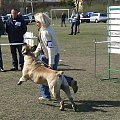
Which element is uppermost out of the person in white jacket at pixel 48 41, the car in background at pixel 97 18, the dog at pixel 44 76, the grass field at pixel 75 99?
the person in white jacket at pixel 48 41

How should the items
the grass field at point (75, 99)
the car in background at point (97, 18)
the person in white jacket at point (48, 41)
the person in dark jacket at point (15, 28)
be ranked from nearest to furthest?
1. the grass field at point (75, 99)
2. the person in white jacket at point (48, 41)
3. the person in dark jacket at point (15, 28)
4. the car in background at point (97, 18)

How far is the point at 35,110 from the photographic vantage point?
27.2 ft

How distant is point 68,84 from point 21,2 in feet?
273

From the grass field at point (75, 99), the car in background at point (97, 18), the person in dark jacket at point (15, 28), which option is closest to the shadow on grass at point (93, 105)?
the grass field at point (75, 99)

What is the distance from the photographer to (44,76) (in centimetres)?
811

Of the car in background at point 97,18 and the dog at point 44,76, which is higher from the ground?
the dog at point 44,76

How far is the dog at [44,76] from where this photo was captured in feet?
26.0

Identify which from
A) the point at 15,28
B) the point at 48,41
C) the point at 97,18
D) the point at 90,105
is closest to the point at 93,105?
the point at 90,105

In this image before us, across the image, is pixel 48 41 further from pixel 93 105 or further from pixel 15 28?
pixel 15 28

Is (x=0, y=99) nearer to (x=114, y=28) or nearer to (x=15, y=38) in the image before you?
(x=114, y=28)

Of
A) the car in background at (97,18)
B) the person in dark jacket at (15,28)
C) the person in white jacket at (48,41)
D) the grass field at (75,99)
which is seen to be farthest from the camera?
the car in background at (97,18)

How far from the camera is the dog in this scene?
26.0 ft

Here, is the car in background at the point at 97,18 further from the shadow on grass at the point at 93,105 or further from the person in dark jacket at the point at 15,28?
the shadow on grass at the point at 93,105

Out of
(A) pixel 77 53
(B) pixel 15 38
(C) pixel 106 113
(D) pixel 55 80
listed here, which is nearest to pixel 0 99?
(D) pixel 55 80
